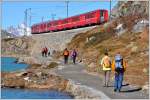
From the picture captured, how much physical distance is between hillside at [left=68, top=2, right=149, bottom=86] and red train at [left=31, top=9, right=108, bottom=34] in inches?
107

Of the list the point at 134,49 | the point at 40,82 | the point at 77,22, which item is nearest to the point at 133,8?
the point at 77,22

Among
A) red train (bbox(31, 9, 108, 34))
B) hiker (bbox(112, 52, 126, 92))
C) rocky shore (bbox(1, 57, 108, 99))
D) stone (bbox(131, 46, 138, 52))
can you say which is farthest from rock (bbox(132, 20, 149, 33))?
hiker (bbox(112, 52, 126, 92))

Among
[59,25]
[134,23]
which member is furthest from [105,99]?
[59,25]

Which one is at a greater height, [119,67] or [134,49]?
[134,49]

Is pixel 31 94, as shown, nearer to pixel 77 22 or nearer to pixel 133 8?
pixel 133 8

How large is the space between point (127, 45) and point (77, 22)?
47115 millimetres

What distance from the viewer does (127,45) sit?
57031 millimetres

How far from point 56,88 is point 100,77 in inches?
155

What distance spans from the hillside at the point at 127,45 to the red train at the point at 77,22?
2.71 m

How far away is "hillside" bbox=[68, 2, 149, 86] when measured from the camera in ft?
120

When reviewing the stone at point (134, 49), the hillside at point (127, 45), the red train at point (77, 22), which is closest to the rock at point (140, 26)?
the hillside at point (127, 45)

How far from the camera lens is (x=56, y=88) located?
33156 millimetres

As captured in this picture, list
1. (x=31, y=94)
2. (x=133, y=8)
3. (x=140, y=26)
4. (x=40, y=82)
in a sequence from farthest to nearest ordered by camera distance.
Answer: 1. (x=133, y=8)
2. (x=140, y=26)
3. (x=40, y=82)
4. (x=31, y=94)

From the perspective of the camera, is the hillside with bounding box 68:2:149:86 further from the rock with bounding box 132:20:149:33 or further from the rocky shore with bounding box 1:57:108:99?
the rocky shore with bounding box 1:57:108:99
